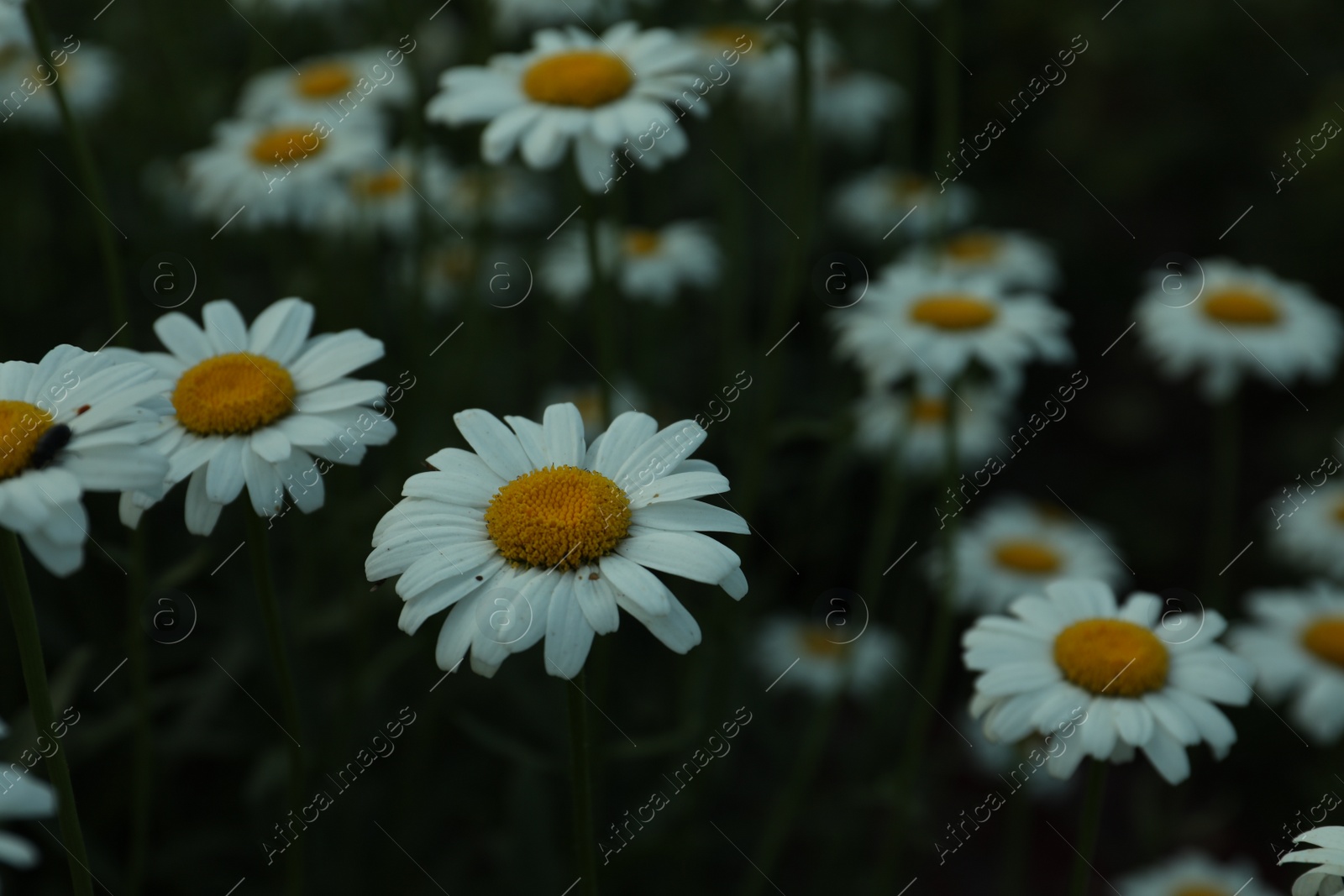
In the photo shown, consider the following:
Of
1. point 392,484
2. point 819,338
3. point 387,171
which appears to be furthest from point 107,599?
point 819,338

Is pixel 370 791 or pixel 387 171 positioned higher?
pixel 387 171

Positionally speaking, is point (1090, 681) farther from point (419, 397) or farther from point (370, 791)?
point (419, 397)

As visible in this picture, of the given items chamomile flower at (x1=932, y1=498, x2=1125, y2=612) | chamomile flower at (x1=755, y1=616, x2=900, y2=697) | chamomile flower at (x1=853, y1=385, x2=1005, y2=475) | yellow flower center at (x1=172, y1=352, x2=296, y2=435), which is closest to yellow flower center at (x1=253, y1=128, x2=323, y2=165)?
yellow flower center at (x1=172, y1=352, x2=296, y2=435)

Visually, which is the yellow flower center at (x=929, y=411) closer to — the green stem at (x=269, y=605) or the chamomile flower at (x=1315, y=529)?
the chamomile flower at (x=1315, y=529)

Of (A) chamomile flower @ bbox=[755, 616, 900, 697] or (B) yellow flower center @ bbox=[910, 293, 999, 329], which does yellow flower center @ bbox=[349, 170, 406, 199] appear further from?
(A) chamomile flower @ bbox=[755, 616, 900, 697]

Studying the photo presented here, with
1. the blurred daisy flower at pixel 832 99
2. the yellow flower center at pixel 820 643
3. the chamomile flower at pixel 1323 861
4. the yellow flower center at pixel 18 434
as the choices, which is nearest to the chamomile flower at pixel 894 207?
the blurred daisy flower at pixel 832 99
